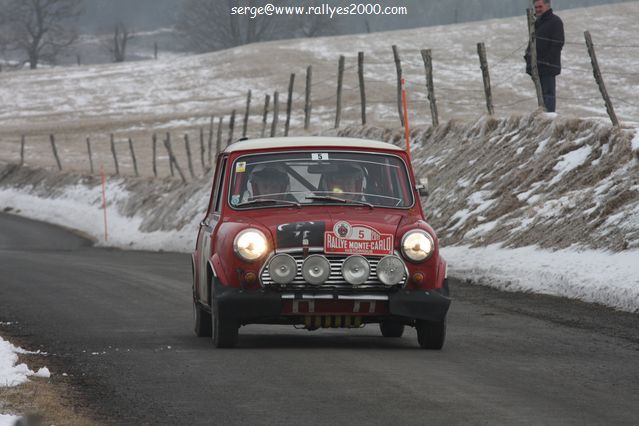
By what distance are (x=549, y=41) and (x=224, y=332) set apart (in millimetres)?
14969

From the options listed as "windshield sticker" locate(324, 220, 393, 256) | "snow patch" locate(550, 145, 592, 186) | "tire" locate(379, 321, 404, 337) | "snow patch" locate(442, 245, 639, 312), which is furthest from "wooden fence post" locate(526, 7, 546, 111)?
"windshield sticker" locate(324, 220, 393, 256)

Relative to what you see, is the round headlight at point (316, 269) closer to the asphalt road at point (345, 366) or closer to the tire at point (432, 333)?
the asphalt road at point (345, 366)

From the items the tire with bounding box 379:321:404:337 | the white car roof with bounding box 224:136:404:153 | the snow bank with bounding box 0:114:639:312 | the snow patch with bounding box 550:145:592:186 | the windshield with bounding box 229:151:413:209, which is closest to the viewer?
the windshield with bounding box 229:151:413:209

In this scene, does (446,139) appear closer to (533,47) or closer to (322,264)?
(533,47)

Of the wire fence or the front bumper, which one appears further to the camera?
the wire fence

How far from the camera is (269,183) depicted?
11172 millimetres

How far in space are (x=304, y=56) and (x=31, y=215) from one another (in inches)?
1676

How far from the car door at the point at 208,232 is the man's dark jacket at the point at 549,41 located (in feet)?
41.8

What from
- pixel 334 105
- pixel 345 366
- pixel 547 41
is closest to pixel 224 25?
pixel 334 105

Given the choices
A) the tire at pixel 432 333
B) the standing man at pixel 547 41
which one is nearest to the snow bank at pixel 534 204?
the standing man at pixel 547 41

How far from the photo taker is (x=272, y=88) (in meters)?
→ 80.2

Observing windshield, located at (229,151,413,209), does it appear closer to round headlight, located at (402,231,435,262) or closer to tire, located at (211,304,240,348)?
round headlight, located at (402,231,435,262)

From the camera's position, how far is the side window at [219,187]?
37.8 ft

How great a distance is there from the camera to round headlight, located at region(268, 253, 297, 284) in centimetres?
1013
